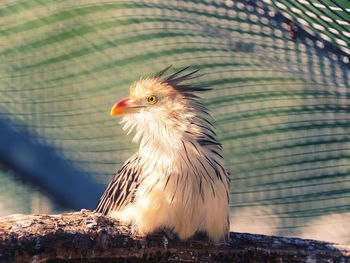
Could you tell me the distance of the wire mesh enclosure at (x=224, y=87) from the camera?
153 cm

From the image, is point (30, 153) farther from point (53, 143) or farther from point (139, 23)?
point (139, 23)

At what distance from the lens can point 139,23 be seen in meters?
1.61

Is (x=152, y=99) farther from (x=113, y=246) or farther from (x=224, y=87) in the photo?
(x=224, y=87)

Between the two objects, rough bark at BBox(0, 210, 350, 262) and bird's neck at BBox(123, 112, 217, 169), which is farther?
bird's neck at BBox(123, 112, 217, 169)

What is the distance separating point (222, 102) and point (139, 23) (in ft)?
1.62

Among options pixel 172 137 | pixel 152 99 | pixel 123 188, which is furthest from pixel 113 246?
pixel 152 99

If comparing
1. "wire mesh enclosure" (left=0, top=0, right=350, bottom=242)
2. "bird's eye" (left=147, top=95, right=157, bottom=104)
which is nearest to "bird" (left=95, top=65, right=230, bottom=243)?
"bird's eye" (left=147, top=95, right=157, bottom=104)

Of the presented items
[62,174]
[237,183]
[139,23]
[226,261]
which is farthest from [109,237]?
[139,23]

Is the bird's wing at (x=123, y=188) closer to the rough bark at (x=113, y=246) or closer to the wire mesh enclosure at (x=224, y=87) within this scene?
the rough bark at (x=113, y=246)

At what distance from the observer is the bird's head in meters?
1.03

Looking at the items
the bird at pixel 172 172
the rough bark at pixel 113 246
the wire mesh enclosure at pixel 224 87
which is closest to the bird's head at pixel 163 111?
the bird at pixel 172 172

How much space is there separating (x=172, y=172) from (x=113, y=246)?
0.24m

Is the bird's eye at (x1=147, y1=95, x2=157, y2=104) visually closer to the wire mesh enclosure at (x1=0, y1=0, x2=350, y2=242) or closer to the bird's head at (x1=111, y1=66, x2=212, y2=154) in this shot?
the bird's head at (x1=111, y1=66, x2=212, y2=154)

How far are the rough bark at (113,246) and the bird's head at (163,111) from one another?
0.27 m
